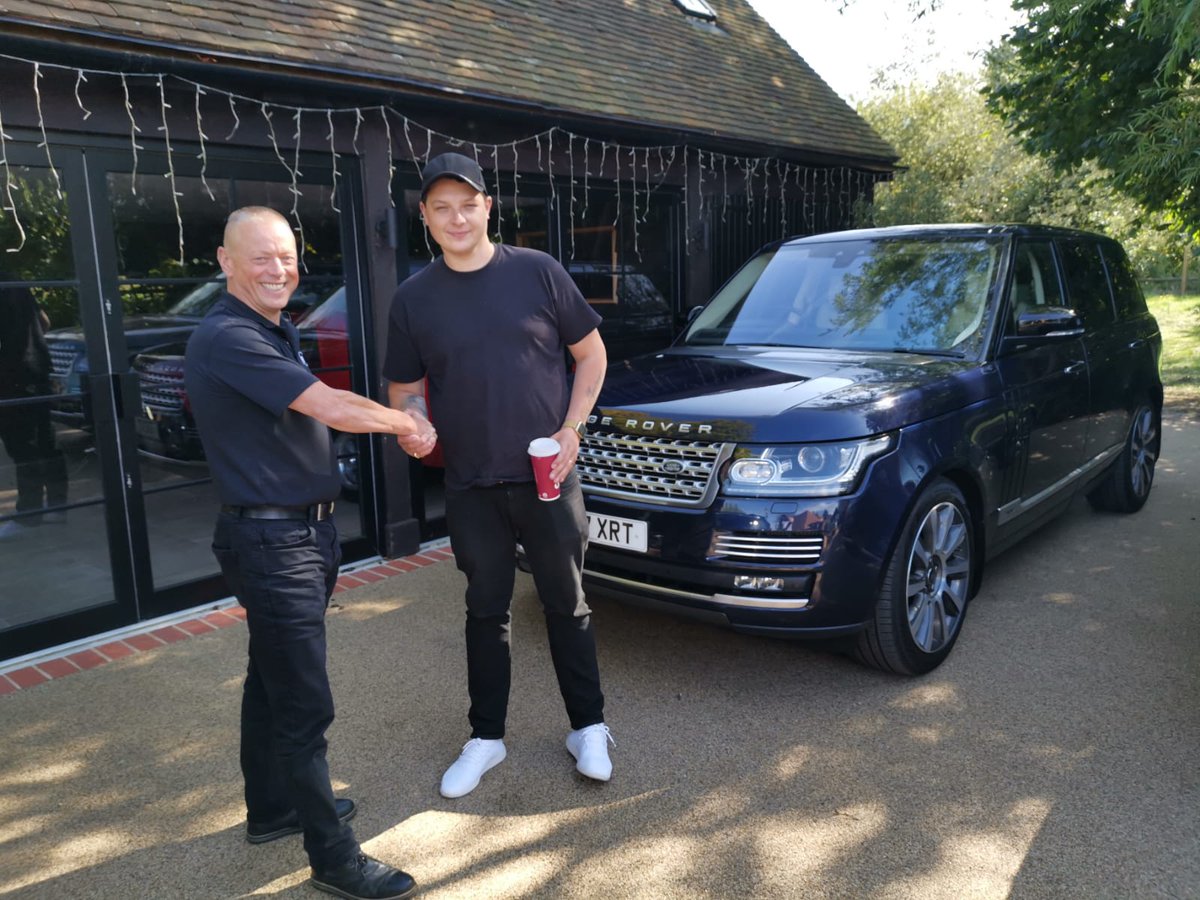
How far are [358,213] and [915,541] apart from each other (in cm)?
396

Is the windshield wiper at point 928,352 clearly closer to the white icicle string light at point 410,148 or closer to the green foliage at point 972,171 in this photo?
the white icicle string light at point 410,148

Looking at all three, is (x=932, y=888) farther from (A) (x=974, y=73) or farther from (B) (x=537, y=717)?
(A) (x=974, y=73)

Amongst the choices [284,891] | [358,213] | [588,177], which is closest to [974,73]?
[588,177]

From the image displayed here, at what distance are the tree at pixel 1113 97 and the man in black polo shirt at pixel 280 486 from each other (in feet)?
16.2

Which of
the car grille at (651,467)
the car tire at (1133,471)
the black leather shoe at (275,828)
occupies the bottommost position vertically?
the black leather shoe at (275,828)

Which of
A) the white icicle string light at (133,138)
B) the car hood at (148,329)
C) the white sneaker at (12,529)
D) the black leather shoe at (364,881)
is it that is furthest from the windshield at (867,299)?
the white sneaker at (12,529)

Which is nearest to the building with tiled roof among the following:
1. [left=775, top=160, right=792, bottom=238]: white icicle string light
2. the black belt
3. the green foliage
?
[left=775, top=160, right=792, bottom=238]: white icicle string light

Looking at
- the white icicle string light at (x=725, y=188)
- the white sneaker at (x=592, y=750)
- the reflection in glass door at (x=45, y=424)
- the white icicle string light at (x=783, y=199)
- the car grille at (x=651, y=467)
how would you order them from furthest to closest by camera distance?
the white icicle string light at (x=783, y=199)
the white icicle string light at (x=725, y=188)
the reflection in glass door at (x=45, y=424)
the car grille at (x=651, y=467)
the white sneaker at (x=592, y=750)

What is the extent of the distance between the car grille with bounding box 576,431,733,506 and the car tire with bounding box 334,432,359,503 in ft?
8.32

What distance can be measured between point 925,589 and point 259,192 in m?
4.20

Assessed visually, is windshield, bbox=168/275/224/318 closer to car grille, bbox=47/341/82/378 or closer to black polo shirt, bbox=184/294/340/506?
car grille, bbox=47/341/82/378

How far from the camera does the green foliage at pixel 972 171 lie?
76.9 ft

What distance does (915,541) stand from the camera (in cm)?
381

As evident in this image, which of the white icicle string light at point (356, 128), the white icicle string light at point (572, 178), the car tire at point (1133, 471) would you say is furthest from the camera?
the white icicle string light at point (572, 178)
